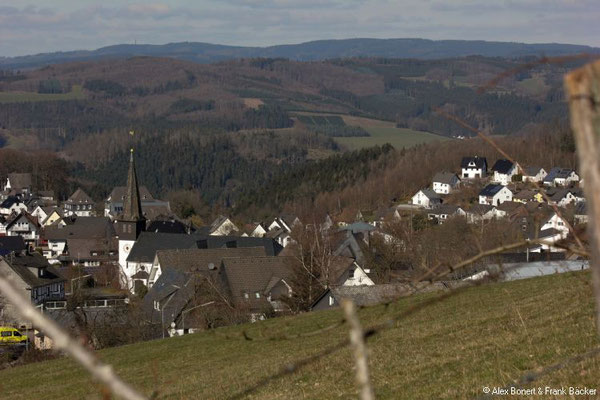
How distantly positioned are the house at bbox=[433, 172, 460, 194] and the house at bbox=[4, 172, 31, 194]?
51110mm

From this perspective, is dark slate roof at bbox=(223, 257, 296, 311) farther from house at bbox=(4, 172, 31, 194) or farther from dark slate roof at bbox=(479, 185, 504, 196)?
house at bbox=(4, 172, 31, 194)

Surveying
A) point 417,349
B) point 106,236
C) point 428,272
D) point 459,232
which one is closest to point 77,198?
point 106,236

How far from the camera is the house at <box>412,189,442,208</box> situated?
8329 cm

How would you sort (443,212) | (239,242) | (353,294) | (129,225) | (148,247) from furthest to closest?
(443,212) < (129,225) < (148,247) < (239,242) < (353,294)

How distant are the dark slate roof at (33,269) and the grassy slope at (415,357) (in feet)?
84.6

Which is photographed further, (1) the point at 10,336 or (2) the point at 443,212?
(2) the point at 443,212

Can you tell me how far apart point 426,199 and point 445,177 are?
346 inches

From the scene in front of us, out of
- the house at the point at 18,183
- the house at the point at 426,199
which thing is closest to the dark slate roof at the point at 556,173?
the house at the point at 426,199

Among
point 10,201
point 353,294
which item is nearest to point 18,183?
point 10,201

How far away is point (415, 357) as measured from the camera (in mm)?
10367

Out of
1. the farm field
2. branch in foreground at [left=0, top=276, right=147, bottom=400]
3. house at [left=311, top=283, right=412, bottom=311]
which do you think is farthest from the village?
the farm field

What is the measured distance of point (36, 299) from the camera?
4391 centimetres

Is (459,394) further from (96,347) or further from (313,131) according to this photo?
(313,131)

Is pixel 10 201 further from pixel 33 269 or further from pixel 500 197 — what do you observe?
pixel 500 197
